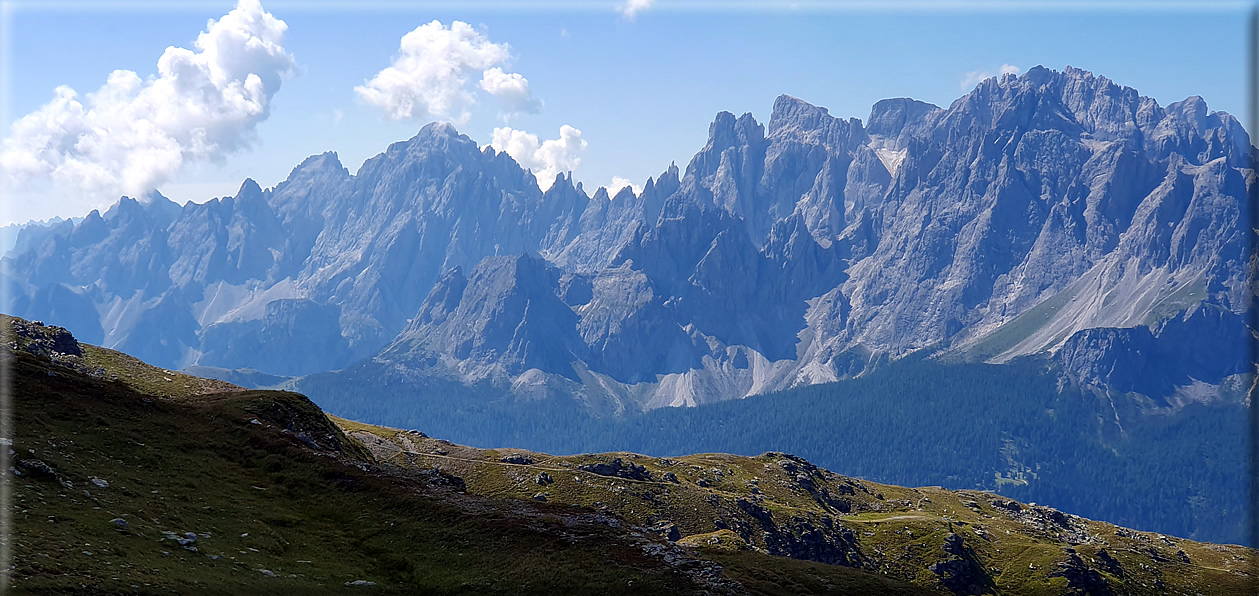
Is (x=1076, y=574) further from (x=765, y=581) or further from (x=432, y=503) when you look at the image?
(x=432, y=503)

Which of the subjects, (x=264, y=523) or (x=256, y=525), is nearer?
(x=256, y=525)

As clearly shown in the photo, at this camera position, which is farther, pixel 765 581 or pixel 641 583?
pixel 765 581

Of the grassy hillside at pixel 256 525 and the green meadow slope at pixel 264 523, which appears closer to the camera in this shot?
the grassy hillside at pixel 256 525

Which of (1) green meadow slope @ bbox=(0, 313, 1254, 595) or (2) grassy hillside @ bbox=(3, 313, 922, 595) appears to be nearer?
(2) grassy hillside @ bbox=(3, 313, 922, 595)

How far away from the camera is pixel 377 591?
64375 mm

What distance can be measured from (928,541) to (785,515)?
32.6 m

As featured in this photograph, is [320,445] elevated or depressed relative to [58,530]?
elevated

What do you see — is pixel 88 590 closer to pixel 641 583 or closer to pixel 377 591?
pixel 377 591

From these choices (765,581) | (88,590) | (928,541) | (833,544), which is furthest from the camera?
(928,541)

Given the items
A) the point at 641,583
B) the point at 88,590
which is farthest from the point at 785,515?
the point at 88,590

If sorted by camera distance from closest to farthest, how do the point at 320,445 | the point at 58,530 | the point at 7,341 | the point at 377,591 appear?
the point at 58,530
the point at 377,591
the point at 320,445
the point at 7,341

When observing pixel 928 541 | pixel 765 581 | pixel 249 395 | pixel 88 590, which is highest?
pixel 928 541

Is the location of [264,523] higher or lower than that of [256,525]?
higher

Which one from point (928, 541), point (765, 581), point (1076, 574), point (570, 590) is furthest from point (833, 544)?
point (570, 590)
